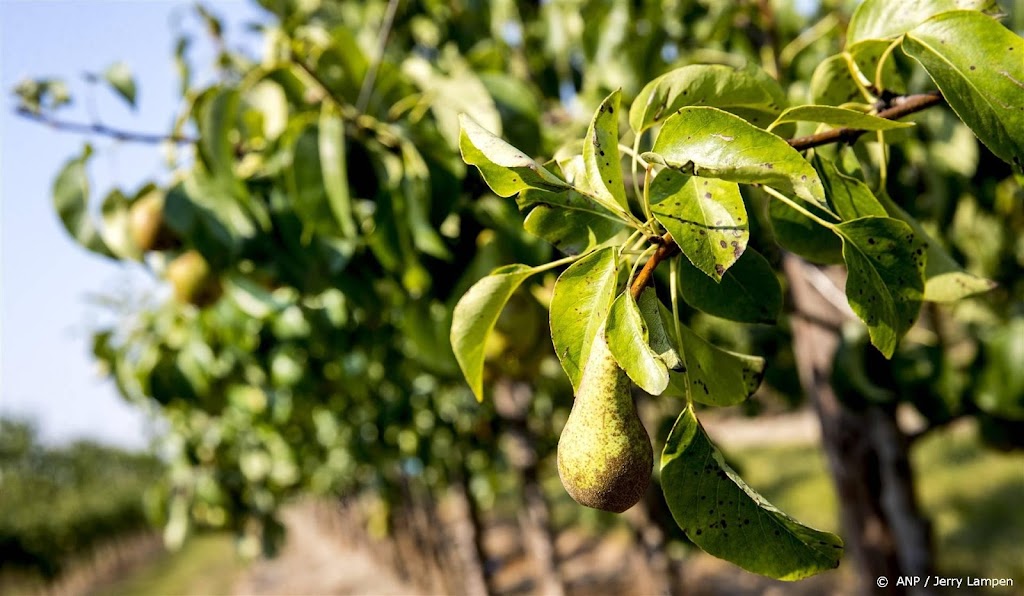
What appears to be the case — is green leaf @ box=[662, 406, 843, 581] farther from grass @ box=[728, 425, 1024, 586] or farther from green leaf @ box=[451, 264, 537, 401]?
grass @ box=[728, 425, 1024, 586]

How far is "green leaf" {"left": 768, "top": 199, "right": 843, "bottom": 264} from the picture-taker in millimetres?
686

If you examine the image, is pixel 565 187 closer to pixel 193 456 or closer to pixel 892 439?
pixel 892 439

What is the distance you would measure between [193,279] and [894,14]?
1.51 meters

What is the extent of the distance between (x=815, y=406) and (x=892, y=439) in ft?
0.66

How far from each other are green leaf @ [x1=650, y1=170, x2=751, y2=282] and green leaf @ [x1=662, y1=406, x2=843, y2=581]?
13 centimetres

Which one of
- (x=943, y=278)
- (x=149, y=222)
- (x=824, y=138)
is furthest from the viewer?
(x=149, y=222)

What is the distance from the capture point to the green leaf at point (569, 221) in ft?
2.04

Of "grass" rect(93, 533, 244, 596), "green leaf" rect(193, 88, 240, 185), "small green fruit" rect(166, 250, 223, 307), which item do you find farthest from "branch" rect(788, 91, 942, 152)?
"grass" rect(93, 533, 244, 596)

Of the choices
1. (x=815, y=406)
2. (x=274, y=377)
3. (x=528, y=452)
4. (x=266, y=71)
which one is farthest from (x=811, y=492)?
(x=266, y=71)

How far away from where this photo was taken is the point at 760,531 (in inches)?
20.5

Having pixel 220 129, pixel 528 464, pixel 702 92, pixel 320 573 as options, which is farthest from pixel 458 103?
pixel 320 573

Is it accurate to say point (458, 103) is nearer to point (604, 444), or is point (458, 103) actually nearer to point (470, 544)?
point (604, 444)

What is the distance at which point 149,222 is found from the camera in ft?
4.99

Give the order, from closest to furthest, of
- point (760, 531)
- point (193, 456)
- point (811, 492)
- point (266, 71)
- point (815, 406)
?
point (760, 531), point (266, 71), point (815, 406), point (193, 456), point (811, 492)
